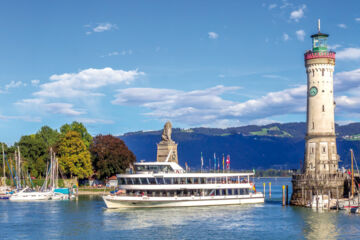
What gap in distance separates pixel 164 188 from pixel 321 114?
22.4 meters

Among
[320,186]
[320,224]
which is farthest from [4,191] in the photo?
[320,224]

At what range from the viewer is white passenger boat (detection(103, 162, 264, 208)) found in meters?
64.2

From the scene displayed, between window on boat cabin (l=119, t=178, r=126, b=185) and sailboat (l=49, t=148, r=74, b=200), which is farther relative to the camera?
sailboat (l=49, t=148, r=74, b=200)

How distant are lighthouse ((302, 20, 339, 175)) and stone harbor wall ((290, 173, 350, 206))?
1.35 m

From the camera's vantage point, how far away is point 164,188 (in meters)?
64.6

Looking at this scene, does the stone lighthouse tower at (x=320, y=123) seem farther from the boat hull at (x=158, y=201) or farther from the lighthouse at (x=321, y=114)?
the boat hull at (x=158, y=201)

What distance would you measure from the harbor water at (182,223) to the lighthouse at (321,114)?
25.0ft

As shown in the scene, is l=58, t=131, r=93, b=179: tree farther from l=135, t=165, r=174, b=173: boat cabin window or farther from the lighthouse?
the lighthouse

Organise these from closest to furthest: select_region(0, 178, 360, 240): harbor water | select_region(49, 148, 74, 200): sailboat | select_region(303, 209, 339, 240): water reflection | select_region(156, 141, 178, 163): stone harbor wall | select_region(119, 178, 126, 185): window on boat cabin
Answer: select_region(303, 209, 339, 240): water reflection → select_region(0, 178, 360, 240): harbor water → select_region(119, 178, 126, 185): window on boat cabin → select_region(156, 141, 178, 163): stone harbor wall → select_region(49, 148, 74, 200): sailboat

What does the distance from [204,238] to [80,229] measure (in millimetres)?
12895

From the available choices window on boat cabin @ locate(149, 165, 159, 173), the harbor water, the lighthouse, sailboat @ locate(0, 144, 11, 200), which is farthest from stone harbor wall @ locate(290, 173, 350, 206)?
sailboat @ locate(0, 144, 11, 200)

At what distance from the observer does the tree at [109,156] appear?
342ft

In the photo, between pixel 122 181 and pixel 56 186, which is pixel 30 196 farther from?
pixel 122 181

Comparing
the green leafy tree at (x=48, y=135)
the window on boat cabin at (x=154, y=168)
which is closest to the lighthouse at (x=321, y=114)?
the window on boat cabin at (x=154, y=168)
